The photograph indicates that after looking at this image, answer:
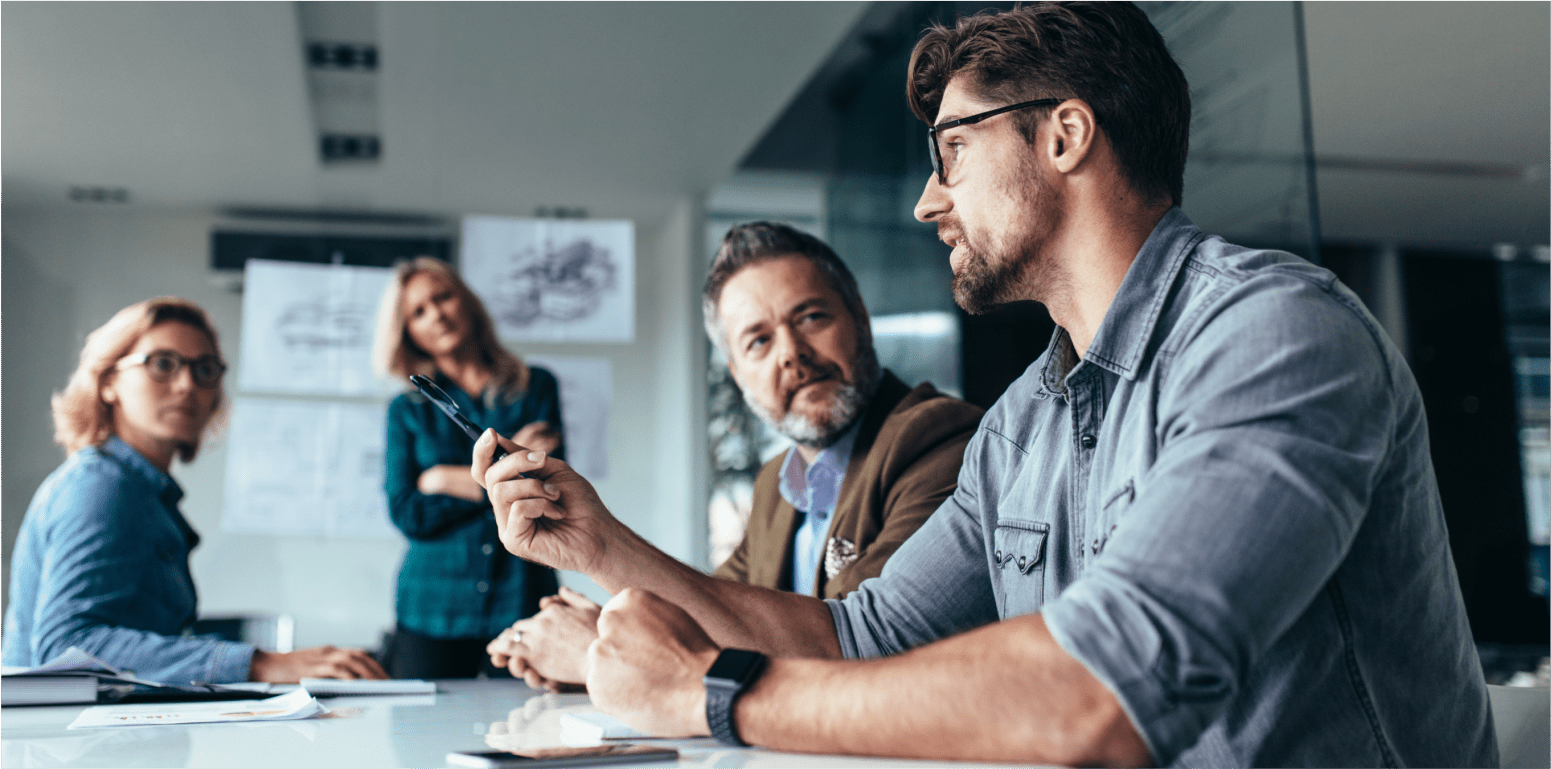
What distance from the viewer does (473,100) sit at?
3143mm

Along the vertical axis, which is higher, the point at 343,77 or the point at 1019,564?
the point at 343,77

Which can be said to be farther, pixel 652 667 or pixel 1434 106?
pixel 1434 106

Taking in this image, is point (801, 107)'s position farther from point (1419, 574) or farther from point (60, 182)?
point (1419, 574)

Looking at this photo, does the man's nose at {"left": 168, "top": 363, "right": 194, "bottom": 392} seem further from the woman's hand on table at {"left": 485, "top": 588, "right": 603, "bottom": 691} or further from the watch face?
the watch face

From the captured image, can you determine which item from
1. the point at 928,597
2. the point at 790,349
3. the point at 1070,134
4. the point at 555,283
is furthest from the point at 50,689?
the point at 555,283

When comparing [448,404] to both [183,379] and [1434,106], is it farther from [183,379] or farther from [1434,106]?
[1434,106]

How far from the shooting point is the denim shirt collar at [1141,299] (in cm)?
104

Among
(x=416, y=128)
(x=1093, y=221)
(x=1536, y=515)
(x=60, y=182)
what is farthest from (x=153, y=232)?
(x=1536, y=515)

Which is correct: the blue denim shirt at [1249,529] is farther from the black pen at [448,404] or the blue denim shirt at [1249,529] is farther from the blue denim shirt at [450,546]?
the blue denim shirt at [450,546]

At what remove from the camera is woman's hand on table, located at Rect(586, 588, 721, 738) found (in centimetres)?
88

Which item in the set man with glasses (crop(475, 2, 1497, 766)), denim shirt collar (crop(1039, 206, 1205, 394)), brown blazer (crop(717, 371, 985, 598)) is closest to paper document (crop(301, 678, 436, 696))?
man with glasses (crop(475, 2, 1497, 766))

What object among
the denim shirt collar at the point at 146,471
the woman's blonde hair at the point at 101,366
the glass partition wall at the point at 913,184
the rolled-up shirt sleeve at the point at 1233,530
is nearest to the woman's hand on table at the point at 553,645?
the glass partition wall at the point at 913,184

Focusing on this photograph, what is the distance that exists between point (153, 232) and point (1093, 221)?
9.55 feet

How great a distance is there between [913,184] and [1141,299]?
1912 mm
